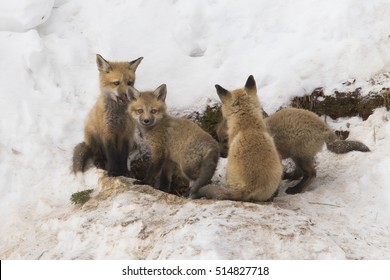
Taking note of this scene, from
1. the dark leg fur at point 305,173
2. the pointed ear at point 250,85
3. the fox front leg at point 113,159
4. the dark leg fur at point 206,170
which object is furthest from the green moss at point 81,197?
the dark leg fur at point 305,173

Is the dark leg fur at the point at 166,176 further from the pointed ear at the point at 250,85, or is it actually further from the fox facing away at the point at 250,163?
the pointed ear at the point at 250,85

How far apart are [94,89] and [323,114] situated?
405 centimetres

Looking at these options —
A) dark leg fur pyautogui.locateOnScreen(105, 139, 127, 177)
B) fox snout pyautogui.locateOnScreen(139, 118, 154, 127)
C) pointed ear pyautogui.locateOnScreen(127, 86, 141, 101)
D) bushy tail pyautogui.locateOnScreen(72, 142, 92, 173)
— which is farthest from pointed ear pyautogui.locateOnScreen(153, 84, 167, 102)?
bushy tail pyautogui.locateOnScreen(72, 142, 92, 173)

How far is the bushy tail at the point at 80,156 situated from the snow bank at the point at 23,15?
3069 millimetres

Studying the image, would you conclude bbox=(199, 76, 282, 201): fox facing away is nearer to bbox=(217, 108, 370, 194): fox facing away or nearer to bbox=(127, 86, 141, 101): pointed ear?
bbox=(217, 108, 370, 194): fox facing away

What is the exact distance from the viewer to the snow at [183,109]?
6008mm

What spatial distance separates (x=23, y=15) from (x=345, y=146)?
256 inches

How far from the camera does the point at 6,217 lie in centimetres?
759

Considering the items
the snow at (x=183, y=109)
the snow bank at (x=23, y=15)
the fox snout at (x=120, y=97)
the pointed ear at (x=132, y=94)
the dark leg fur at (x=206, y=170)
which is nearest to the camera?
the snow at (x=183, y=109)

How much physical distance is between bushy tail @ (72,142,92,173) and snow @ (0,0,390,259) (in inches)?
6.9

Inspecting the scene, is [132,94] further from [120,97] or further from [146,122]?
[146,122]

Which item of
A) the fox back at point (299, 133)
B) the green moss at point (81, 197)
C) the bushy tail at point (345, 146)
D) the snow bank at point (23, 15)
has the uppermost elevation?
the snow bank at point (23, 15)

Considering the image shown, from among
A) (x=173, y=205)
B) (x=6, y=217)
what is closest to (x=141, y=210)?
(x=173, y=205)

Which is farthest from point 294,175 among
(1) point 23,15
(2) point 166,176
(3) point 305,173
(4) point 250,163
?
(1) point 23,15
